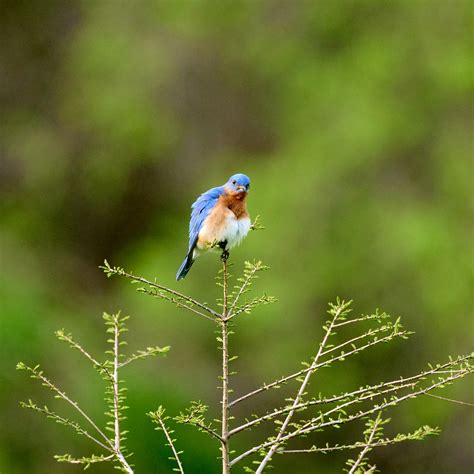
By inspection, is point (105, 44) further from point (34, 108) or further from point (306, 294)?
point (306, 294)

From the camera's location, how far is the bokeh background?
495 inches

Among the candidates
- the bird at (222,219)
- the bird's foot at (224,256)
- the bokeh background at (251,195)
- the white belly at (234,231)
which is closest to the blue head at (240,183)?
the bird at (222,219)

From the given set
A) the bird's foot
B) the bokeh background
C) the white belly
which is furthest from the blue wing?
the bokeh background

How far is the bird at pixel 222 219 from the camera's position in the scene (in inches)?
179

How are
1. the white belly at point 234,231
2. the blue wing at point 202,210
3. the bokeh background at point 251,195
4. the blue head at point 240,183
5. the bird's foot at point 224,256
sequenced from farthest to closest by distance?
the bokeh background at point 251,195
the blue wing at point 202,210
the blue head at point 240,183
the white belly at point 234,231
the bird's foot at point 224,256

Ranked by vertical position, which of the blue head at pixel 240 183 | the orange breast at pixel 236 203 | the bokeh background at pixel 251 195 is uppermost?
the bokeh background at pixel 251 195

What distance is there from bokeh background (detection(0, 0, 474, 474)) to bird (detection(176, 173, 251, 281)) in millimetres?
5405

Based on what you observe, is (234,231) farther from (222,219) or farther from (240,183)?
(240,183)

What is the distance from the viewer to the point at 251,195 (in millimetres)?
13586

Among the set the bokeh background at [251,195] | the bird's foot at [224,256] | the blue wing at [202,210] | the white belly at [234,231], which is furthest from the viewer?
the bokeh background at [251,195]

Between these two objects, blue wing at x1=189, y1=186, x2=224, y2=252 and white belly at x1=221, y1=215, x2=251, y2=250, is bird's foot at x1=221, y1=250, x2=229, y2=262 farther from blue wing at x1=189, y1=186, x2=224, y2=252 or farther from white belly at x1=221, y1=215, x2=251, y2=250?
blue wing at x1=189, y1=186, x2=224, y2=252

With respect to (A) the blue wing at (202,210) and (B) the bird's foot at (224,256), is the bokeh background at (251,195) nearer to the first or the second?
(A) the blue wing at (202,210)

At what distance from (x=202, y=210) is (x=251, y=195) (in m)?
8.72

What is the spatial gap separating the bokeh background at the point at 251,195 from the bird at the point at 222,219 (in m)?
5.40
